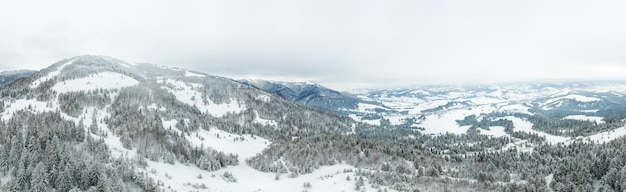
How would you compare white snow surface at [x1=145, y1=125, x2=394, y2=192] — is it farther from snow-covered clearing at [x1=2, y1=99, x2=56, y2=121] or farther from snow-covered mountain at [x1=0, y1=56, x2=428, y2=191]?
snow-covered clearing at [x1=2, y1=99, x2=56, y2=121]

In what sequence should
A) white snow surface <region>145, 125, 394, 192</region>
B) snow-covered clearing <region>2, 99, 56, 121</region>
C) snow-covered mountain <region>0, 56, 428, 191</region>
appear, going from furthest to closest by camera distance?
snow-covered clearing <region>2, 99, 56, 121</region>, white snow surface <region>145, 125, 394, 192</region>, snow-covered mountain <region>0, 56, 428, 191</region>

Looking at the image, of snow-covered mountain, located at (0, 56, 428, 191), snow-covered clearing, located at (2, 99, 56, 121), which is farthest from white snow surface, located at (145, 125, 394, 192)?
snow-covered clearing, located at (2, 99, 56, 121)

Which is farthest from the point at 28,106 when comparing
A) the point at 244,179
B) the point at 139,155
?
the point at 244,179

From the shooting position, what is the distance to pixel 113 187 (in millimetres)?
81688

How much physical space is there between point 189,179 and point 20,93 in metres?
143

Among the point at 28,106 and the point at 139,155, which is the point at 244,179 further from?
the point at 28,106

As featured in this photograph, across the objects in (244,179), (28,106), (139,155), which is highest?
(28,106)

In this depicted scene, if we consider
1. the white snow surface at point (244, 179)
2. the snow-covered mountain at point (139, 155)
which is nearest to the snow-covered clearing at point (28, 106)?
the snow-covered mountain at point (139, 155)

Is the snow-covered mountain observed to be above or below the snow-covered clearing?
below

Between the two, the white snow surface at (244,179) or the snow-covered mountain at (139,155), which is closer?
the snow-covered mountain at (139,155)

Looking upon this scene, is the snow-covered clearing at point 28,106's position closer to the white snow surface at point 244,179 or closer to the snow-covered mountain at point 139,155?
the snow-covered mountain at point 139,155

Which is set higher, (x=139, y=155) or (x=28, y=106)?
(x=28, y=106)

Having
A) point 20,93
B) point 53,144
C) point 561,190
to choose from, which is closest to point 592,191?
point 561,190

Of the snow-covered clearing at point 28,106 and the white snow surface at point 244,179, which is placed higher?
the snow-covered clearing at point 28,106
